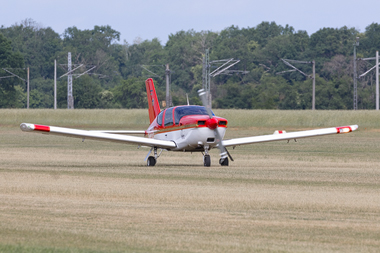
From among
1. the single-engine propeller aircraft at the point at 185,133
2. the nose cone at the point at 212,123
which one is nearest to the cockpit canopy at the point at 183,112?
the single-engine propeller aircraft at the point at 185,133

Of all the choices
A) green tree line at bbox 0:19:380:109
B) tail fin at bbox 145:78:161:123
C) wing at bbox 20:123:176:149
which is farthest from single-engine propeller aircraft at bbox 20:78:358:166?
green tree line at bbox 0:19:380:109

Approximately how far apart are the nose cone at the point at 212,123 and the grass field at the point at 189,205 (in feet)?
3.37

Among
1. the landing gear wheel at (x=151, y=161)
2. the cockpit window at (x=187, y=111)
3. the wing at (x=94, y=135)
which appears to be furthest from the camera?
the landing gear wheel at (x=151, y=161)

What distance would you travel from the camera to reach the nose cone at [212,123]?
16.9 metres

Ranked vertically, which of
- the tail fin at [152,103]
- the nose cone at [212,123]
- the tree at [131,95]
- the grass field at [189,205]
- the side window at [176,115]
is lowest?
the grass field at [189,205]

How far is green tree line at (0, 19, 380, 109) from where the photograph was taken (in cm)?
7800

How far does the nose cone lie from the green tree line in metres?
49.7

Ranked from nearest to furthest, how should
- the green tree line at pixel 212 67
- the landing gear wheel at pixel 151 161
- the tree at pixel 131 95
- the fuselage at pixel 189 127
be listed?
the fuselage at pixel 189 127 < the landing gear wheel at pixel 151 161 < the green tree line at pixel 212 67 < the tree at pixel 131 95

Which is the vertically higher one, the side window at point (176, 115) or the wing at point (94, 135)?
the side window at point (176, 115)

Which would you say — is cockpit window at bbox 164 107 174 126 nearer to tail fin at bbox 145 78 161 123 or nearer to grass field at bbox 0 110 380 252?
grass field at bbox 0 110 380 252

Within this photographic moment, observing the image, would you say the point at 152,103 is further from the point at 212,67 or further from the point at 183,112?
the point at 212,67

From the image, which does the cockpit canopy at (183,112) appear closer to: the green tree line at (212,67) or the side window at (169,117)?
the side window at (169,117)

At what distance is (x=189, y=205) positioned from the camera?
1008cm

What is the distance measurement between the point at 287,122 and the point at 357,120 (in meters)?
4.80
